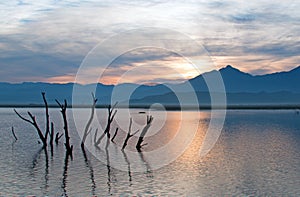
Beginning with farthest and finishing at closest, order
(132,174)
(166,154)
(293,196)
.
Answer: (166,154) < (132,174) < (293,196)

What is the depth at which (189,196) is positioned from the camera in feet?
81.3

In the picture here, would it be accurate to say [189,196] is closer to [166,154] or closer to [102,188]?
[102,188]

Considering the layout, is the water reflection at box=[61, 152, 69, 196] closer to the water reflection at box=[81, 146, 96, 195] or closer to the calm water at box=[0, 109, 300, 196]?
the calm water at box=[0, 109, 300, 196]

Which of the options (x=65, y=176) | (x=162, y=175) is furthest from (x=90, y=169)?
(x=162, y=175)

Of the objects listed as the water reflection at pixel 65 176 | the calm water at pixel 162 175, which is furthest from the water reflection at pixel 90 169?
the water reflection at pixel 65 176

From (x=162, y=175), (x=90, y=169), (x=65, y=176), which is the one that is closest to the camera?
(x=65, y=176)

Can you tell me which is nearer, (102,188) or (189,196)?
(189,196)

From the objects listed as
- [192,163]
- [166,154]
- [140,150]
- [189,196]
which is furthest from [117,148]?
[189,196]

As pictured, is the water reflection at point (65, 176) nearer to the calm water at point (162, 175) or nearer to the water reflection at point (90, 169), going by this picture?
the calm water at point (162, 175)

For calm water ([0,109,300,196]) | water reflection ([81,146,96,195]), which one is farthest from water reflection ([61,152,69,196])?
water reflection ([81,146,96,195])

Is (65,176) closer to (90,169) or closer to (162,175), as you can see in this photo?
(90,169)

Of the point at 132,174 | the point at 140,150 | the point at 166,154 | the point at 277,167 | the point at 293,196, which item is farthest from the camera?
the point at 140,150

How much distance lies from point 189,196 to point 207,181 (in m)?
4.05

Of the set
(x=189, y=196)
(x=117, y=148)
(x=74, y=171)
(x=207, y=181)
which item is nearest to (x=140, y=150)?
(x=117, y=148)
